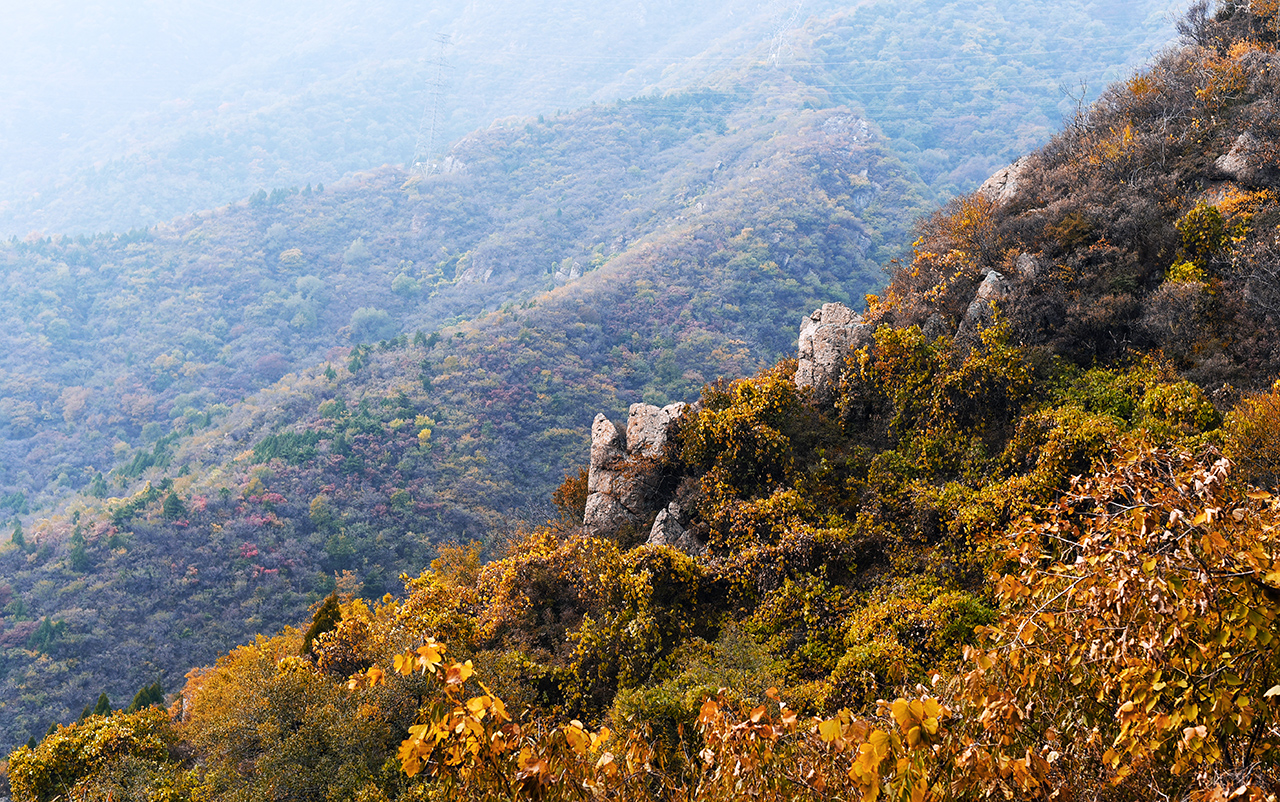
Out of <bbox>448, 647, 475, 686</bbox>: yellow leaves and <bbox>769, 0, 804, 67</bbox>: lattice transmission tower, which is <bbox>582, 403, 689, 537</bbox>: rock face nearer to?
<bbox>448, 647, 475, 686</bbox>: yellow leaves

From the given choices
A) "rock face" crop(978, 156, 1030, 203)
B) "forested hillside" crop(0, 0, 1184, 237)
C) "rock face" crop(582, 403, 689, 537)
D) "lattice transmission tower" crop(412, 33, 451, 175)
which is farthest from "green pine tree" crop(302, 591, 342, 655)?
"lattice transmission tower" crop(412, 33, 451, 175)

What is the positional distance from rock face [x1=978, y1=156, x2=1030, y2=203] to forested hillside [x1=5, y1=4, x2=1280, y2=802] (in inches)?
8.0

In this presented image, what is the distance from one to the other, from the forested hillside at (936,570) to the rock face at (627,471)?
120 mm

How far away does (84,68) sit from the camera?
176000mm

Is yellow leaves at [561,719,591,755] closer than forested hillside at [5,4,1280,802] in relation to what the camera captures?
Yes

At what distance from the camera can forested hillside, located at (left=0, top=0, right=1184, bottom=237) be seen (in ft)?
426

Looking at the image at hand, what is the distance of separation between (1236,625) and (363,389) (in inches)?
2477

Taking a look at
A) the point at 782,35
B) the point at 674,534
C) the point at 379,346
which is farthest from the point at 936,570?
the point at 782,35

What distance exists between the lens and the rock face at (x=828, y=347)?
619 inches

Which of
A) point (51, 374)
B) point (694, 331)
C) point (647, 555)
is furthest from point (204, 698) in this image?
point (51, 374)

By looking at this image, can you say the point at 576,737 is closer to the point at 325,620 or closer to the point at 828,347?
the point at 828,347

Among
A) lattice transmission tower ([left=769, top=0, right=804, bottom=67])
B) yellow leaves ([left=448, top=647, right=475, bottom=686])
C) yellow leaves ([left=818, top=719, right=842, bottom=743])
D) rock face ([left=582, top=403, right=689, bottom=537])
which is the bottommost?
rock face ([left=582, top=403, right=689, bottom=537])

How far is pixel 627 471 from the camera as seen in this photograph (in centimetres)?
1508

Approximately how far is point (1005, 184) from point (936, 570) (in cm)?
1177
